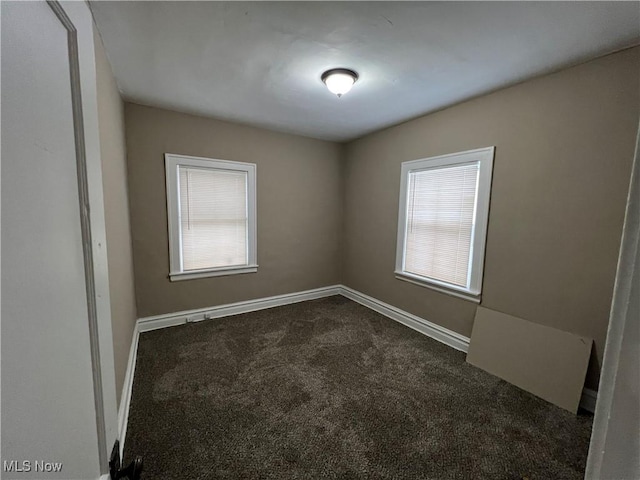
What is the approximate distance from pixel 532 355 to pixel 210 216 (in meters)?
3.60

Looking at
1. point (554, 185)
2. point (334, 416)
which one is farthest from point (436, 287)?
point (334, 416)

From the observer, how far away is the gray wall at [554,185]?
1.81 metres

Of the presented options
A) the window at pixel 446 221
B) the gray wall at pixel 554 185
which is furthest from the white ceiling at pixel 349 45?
the window at pixel 446 221

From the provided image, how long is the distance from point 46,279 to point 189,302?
3.16m

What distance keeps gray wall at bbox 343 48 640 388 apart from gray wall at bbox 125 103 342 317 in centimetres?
171

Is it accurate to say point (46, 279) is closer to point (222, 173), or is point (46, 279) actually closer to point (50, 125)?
point (50, 125)

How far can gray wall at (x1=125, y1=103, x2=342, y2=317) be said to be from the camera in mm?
2898

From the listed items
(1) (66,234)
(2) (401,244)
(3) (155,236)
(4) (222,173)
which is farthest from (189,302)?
(1) (66,234)

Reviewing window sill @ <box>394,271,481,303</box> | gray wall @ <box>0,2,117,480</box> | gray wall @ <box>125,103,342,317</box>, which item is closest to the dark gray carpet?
window sill @ <box>394,271,481,303</box>

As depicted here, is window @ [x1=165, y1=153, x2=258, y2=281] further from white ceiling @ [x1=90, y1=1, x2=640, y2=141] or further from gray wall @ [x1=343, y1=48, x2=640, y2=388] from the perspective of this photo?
gray wall @ [x1=343, y1=48, x2=640, y2=388]

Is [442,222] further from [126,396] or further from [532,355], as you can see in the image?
[126,396]

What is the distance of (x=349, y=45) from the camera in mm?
1778

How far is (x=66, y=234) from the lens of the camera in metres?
Answer: 0.50

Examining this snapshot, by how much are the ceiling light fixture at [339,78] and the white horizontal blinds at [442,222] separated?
55.7 inches
